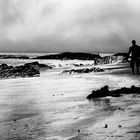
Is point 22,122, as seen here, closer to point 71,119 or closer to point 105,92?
point 71,119

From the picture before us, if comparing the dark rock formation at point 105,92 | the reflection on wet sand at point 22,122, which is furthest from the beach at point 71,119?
the dark rock formation at point 105,92

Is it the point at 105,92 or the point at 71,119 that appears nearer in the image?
the point at 71,119

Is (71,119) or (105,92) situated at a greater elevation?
(105,92)

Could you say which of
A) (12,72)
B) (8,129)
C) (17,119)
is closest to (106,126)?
(8,129)

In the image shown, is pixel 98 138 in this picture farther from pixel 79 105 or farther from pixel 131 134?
pixel 79 105

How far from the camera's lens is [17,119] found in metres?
7.39

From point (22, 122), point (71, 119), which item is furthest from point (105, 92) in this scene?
point (22, 122)

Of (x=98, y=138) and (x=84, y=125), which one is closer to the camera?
(x=98, y=138)

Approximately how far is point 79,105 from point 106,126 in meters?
3.10

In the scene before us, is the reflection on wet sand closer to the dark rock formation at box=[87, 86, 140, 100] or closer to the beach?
the beach

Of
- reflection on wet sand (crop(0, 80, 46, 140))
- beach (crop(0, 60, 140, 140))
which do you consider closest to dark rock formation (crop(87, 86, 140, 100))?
beach (crop(0, 60, 140, 140))

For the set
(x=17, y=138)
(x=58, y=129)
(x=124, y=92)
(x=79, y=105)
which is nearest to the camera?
(x=17, y=138)

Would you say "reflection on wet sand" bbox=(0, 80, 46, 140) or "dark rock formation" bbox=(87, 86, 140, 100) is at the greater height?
"dark rock formation" bbox=(87, 86, 140, 100)

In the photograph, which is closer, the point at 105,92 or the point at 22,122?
the point at 22,122
